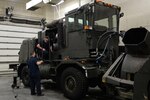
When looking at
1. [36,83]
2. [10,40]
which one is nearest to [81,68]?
[36,83]

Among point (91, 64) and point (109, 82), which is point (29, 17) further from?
point (109, 82)

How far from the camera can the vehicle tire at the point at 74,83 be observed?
5965 millimetres

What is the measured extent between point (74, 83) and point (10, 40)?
380 inches

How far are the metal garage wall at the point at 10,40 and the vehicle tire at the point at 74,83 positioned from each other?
28.8 ft

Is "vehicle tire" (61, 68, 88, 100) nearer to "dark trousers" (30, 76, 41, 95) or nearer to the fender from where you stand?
the fender

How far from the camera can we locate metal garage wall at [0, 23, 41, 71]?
14.4 m

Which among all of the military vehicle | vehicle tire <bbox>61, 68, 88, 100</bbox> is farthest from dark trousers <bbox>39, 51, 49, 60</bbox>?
vehicle tire <bbox>61, 68, 88, 100</bbox>

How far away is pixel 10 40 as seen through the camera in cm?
1474

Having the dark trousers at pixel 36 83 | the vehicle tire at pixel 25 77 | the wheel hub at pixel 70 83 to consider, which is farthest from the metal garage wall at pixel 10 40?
the wheel hub at pixel 70 83

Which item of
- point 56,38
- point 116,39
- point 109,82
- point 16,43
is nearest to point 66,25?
point 56,38

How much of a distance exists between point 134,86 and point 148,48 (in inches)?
31.2

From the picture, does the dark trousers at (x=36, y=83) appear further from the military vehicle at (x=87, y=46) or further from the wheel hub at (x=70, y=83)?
the wheel hub at (x=70, y=83)

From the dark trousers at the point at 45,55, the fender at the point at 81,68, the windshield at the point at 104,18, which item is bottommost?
the fender at the point at 81,68

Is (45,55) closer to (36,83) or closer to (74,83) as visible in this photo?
(36,83)
